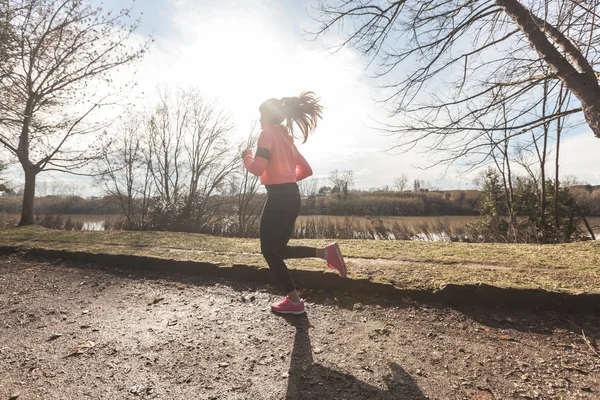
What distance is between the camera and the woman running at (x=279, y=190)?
2479 millimetres

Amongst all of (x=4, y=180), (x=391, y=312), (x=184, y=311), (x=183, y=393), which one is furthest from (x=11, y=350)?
(x=4, y=180)

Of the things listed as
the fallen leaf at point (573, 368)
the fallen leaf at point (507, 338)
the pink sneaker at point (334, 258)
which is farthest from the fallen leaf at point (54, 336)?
the fallen leaf at point (573, 368)

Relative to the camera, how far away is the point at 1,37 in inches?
250

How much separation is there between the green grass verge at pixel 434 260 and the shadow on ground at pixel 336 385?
1239mm

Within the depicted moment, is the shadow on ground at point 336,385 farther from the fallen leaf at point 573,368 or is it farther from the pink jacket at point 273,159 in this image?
the pink jacket at point 273,159

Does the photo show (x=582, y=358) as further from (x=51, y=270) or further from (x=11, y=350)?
(x=51, y=270)

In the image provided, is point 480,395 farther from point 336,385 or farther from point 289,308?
point 289,308

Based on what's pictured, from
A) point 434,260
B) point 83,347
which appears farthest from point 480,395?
point 83,347

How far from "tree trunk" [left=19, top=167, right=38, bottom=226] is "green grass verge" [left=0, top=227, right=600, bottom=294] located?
534 centimetres

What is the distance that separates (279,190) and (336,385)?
1469mm

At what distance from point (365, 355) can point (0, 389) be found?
2178 millimetres

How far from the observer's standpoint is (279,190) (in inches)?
98.0

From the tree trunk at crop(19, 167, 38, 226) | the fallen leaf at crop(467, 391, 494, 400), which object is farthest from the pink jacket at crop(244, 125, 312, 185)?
the tree trunk at crop(19, 167, 38, 226)

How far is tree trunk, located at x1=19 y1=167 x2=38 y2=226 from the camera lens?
975 centimetres
